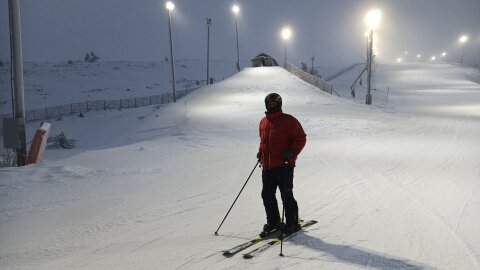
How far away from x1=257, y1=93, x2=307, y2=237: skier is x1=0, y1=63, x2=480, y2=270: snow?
0.35 meters

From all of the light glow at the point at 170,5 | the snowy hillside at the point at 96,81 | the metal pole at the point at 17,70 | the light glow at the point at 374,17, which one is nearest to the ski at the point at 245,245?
the metal pole at the point at 17,70

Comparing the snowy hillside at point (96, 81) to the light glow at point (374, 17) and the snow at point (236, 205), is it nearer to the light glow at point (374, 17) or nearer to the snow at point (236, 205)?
the light glow at point (374, 17)

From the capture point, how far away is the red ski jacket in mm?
5598

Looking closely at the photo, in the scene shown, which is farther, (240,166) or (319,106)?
(319,106)

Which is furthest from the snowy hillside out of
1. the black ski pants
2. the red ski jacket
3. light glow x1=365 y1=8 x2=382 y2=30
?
the red ski jacket

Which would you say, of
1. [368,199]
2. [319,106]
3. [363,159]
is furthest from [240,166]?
[319,106]

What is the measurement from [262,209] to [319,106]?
1837cm

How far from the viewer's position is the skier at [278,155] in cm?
561

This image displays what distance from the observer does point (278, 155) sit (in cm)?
568

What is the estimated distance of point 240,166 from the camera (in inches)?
436

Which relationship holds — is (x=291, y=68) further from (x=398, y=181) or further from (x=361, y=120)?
(x=398, y=181)

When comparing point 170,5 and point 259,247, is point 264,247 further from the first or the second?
point 170,5

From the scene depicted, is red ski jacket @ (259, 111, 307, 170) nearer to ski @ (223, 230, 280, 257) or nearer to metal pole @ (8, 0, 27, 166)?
ski @ (223, 230, 280, 257)

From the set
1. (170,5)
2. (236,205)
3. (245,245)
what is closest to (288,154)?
(245,245)
